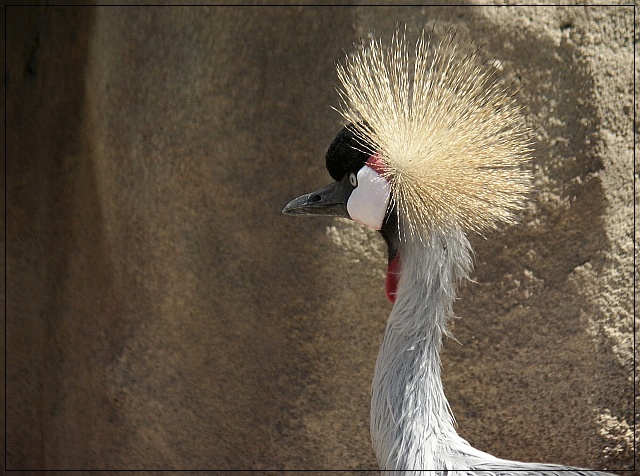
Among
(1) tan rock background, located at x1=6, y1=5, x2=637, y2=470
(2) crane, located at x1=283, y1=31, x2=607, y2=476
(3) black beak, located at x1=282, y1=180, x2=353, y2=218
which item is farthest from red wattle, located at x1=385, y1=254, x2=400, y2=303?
(1) tan rock background, located at x1=6, y1=5, x2=637, y2=470

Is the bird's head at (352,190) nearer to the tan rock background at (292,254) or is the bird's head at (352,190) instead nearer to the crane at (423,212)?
the crane at (423,212)

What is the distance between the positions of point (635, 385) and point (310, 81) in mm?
931

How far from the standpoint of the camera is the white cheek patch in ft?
3.54

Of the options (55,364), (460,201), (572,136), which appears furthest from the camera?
(55,364)

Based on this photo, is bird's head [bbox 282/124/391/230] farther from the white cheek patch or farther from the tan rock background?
the tan rock background

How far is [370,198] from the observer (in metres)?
1.09

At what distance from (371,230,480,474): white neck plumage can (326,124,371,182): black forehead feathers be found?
145mm

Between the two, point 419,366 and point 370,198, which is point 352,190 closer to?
point 370,198

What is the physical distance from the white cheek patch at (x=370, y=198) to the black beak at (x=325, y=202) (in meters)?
0.03

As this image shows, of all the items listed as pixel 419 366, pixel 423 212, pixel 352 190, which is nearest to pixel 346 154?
pixel 352 190

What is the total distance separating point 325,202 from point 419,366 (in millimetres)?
295

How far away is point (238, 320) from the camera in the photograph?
154 centimetres

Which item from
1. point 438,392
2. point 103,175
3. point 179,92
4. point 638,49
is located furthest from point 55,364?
point 638,49

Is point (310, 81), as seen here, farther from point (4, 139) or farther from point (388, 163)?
point (4, 139)
